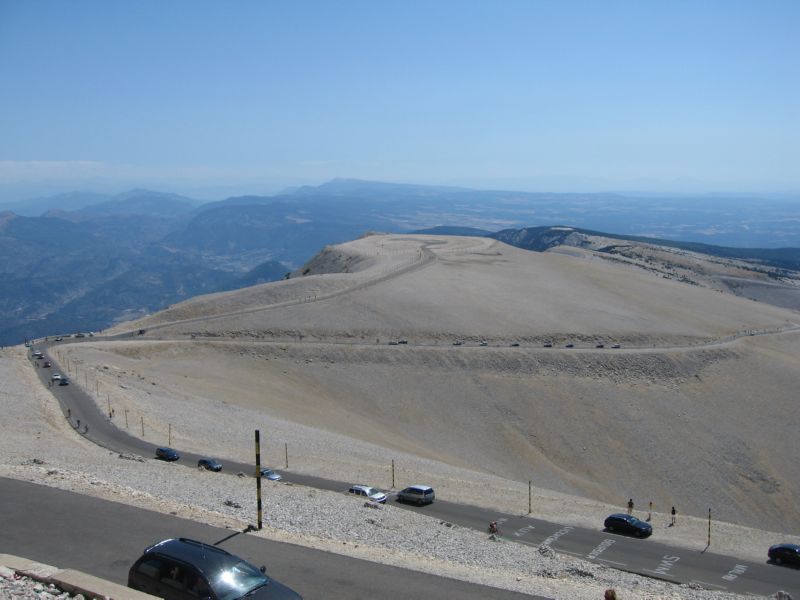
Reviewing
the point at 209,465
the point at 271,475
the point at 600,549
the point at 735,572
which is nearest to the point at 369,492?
the point at 271,475

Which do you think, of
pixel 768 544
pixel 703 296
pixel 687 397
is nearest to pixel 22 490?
pixel 768 544

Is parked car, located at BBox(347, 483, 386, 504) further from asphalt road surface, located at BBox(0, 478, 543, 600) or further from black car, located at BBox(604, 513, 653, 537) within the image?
asphalt road surface, located at BBox(0, 478, 543, 600)

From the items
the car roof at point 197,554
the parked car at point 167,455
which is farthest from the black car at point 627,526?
the car roof at point 197,554

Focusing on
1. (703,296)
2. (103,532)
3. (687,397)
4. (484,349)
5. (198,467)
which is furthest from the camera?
(703,296)

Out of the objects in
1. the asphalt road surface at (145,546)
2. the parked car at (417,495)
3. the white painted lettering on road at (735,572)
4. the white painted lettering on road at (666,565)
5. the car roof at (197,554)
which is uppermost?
the car roof at (197,554)

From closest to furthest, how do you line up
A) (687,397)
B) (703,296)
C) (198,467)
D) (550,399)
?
1. (198,467)
2. (550,399)
3. (687,397)
4. (703,296)

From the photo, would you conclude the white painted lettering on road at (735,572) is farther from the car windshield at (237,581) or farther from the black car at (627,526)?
the car windshield at (237,581)

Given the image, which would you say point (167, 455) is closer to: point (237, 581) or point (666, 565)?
point (666, 565)

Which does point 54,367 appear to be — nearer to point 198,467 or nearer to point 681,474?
point 198,467
